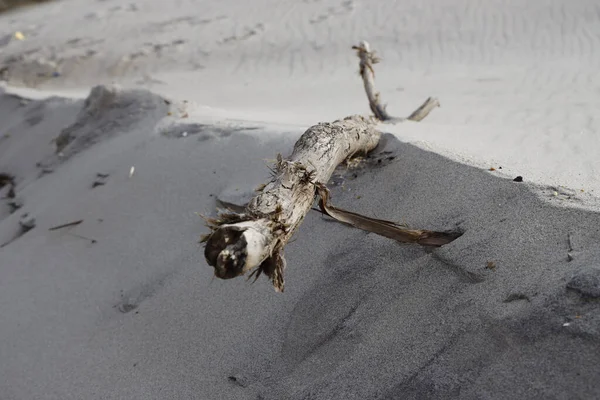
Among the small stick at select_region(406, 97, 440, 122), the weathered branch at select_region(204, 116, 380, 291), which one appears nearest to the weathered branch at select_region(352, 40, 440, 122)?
the small stick at select_region(406, 97, 440, 122)

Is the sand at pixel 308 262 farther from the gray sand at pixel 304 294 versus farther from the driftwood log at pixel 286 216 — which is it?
the driftwood log at pixel 286 216

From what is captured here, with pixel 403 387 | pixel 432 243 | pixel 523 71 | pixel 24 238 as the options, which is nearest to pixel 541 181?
pixel 432 243

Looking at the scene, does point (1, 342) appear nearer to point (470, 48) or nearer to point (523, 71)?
point (523, 71)

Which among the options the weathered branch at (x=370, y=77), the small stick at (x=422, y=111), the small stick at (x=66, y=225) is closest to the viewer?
the small stick at (x=66, y=225)

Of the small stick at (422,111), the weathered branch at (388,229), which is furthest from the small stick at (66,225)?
the small stick at (422,111)

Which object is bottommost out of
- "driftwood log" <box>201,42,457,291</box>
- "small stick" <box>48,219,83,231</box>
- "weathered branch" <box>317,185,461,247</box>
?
"small stick" <box>48,219,83,231</box>

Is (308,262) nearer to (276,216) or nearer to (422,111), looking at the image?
(276,216)

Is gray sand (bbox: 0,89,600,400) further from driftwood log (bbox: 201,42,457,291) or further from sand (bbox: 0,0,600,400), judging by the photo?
Answer: driftwood log (bbox: 201,42,457,291)
